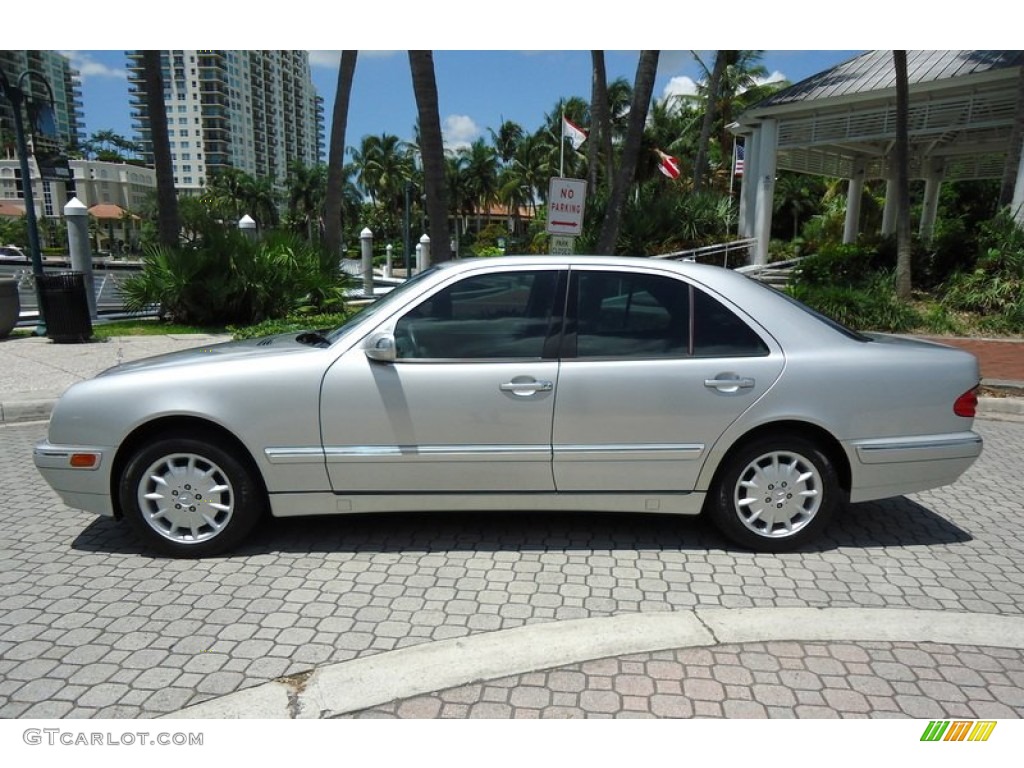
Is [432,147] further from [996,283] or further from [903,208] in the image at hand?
[996,283]

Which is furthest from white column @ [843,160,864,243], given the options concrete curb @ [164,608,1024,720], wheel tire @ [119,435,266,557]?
wheel tire @ [119,435,266,557]

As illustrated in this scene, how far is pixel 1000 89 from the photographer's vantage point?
1605 cm

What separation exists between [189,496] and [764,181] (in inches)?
800

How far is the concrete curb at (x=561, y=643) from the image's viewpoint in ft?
8.73

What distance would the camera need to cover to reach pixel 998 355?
10609 millimetres

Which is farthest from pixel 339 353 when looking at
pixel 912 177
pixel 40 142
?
pixel 912 177

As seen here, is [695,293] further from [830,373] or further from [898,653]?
[898,653]

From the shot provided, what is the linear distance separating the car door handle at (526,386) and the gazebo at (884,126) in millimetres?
14414

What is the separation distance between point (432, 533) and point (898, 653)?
2.48m

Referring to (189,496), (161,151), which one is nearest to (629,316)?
(189,496)

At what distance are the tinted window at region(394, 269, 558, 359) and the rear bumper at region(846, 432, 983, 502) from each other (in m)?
1.86

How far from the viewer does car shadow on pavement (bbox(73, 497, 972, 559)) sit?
13.4 ft

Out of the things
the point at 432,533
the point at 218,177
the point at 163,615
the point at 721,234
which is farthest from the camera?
the point at 218,177

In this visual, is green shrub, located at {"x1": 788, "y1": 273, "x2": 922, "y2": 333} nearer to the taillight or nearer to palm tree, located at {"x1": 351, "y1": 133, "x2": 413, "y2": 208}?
the taillight
